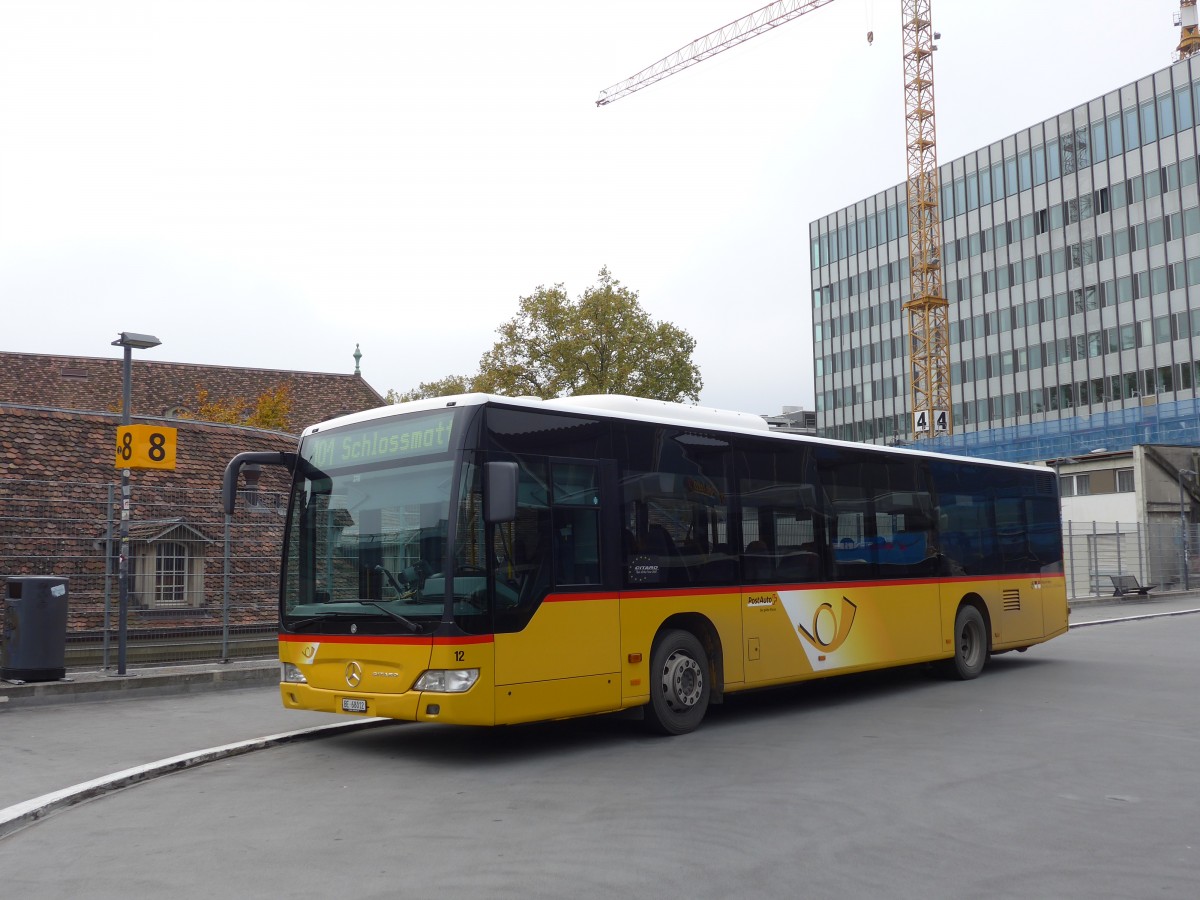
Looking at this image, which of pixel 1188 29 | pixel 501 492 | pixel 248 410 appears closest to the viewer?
pixel 501 492

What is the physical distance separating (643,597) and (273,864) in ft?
15.6

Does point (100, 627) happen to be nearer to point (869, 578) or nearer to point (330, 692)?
point (330, 692)

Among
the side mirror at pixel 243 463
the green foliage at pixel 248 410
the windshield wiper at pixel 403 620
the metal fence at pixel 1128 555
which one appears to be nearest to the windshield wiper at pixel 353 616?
the windshield wiper at pixel 403 620

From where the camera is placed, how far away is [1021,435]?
203ft

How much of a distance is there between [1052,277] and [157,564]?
6872 centimetres

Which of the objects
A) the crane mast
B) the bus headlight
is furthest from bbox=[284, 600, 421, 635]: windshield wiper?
the crane mast

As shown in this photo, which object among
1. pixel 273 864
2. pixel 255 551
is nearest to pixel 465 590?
pixel 273 864

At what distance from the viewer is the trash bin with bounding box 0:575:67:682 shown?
45.2ft

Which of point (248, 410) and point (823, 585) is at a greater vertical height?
point (248, 410)

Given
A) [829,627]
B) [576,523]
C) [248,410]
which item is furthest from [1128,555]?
[248,410]

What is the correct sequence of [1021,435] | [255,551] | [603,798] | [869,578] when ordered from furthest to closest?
1. [1021,435]
2. [255,551]
3. [869,578]
4. [603,798]

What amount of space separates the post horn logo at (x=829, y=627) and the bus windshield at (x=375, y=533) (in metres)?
4.55

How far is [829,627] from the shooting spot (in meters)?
12.7

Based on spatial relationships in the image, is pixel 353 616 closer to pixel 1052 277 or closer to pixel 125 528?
pixel 125 528
